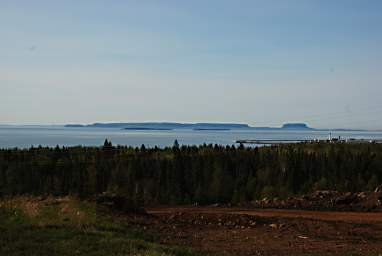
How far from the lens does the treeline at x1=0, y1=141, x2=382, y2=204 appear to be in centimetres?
4022

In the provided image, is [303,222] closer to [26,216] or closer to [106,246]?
[106,246]

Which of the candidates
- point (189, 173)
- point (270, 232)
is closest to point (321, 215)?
point (270, 232)

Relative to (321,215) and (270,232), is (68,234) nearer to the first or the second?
(270,232)

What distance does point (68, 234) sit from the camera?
1356 cm

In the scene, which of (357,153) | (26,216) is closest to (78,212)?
(26,216)

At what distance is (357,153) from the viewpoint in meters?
45.1

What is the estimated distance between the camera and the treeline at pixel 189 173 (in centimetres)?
4022

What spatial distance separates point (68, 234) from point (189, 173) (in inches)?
1225

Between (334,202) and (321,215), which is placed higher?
(334,202)

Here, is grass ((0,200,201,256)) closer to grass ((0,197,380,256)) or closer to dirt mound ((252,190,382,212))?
grass ((0,197,380,256))

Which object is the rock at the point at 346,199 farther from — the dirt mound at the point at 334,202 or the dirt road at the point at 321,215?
the dirt road at the point at 321,215

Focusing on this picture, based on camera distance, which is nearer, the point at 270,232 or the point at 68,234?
the point at 68,234

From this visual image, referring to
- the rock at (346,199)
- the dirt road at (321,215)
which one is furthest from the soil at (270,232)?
the rock at (346,199)

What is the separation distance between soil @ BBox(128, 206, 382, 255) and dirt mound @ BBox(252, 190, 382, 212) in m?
1.63
